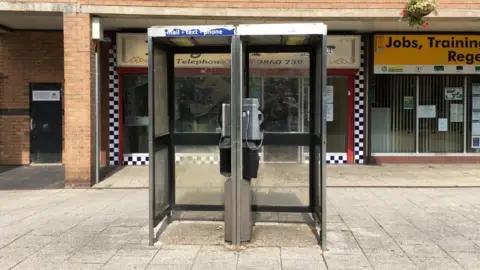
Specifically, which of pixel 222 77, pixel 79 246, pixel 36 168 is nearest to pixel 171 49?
pixel 222 77

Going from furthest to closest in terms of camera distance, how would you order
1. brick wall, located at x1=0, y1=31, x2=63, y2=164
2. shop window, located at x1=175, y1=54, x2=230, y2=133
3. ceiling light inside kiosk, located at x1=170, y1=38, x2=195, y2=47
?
brick wall, located at x1=0, y1=31, x2=63, y2=164
shop window, located at x1=175, y1=54, x2=230, y2=133
ceiling light inside kiosk, located at x1=170, y1=38, x2=195, y2=47

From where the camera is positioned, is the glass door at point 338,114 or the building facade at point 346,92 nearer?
the building facade at point 346,92

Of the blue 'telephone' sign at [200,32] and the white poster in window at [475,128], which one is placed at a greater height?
the blue 'telephone' sign at [200,32]

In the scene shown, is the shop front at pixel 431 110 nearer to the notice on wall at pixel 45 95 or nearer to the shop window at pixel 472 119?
the shop window at pixel 472 119

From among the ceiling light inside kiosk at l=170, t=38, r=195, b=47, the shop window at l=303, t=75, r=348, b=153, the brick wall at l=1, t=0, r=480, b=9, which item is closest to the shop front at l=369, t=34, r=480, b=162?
the shop window at l=303, t=75, r=348, b=153

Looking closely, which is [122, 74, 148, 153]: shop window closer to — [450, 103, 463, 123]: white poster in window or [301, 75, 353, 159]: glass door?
[301, 75, 353, 159]: glass door

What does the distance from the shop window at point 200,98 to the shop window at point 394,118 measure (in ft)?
23.5

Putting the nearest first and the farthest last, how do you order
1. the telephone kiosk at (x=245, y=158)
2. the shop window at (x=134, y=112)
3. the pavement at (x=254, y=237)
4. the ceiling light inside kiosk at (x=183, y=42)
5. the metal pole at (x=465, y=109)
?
the pavement at (x=254, y=237) < the telephone kiosk at (x=245, y=158) < the ceiling light inside kiosk at (x=183, y=42) < the shop window at (x=134, y=112) < the metal pole at (x=465, y=109)

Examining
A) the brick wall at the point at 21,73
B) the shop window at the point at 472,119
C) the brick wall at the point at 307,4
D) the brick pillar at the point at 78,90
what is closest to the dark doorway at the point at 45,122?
the brick wall at the point at 21,73

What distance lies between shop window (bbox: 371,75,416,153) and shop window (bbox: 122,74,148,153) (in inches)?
235

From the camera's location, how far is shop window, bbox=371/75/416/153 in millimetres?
12977

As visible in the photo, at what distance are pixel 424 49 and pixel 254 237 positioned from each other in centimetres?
853

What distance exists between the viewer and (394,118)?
13.1 metres

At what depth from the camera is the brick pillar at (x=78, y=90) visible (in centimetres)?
974
